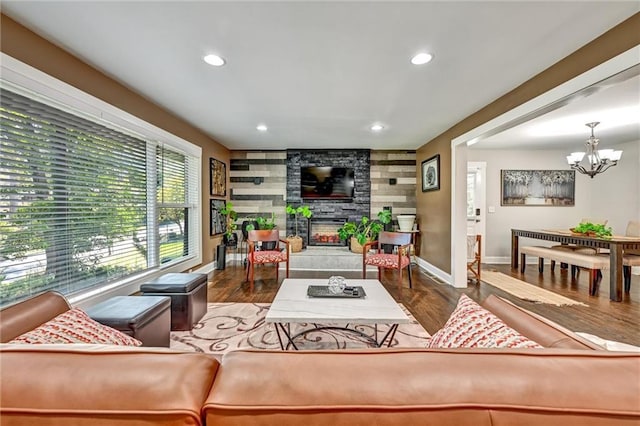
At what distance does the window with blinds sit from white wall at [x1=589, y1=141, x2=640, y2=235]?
7895mm

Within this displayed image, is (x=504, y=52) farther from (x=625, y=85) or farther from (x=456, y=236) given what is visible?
(x=456, y=236)

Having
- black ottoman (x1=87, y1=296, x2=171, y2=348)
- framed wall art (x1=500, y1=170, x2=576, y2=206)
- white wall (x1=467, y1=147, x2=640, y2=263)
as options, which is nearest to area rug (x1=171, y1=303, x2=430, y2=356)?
black ottoman (x1=87, y1=296, x2=171, y2=348)

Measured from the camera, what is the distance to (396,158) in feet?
19.3

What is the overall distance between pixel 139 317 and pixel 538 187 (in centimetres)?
707

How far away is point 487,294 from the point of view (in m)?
3.71

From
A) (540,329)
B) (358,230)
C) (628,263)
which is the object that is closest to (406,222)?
(358,230)

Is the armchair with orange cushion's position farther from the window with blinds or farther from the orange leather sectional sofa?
the orange leather sectional sofa

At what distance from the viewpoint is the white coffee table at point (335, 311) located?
72.3 inches

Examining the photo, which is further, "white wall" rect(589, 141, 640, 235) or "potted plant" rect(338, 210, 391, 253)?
"potted plant" rect(338, 210, 391, 253)

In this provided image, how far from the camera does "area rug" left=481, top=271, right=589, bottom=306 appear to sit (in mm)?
3417

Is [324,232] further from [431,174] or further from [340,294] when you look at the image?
[340,294]

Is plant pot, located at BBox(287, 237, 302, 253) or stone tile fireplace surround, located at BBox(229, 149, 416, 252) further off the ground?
stone tile fireplace surround, located at BBox(229, 149, 416, 252)

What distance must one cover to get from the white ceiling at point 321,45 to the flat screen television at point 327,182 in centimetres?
245

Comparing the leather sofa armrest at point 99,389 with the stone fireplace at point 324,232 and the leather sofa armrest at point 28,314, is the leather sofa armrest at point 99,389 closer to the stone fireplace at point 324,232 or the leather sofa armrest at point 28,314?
the leather sofa armrest at point 28,314
